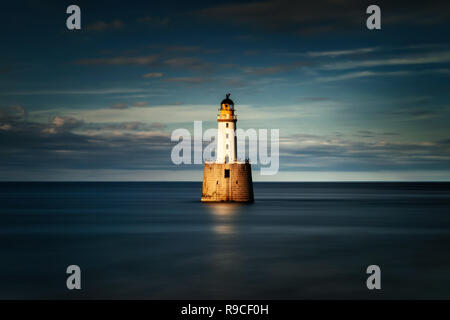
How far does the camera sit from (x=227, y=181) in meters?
47.9

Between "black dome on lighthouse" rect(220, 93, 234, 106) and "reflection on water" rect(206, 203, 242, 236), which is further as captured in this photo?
"black dome on lighthouse" rect(220, 93, 234, 106)

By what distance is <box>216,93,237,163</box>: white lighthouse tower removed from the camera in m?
47.1

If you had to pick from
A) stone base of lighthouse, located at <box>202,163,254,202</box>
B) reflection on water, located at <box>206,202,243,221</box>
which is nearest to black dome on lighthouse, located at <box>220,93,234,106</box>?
stone base of lighthouse, located at <box>202,163,254,202</box>

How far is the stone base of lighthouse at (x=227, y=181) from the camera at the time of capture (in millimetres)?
47062

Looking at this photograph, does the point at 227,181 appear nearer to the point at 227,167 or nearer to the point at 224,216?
the point at 227,167

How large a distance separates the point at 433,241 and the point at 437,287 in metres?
13.6

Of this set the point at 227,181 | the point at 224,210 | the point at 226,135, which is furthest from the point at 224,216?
the point at 226,135

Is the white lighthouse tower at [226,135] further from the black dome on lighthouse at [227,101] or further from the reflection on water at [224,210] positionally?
the reflection on water at [224,210]

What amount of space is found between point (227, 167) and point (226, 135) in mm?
2801

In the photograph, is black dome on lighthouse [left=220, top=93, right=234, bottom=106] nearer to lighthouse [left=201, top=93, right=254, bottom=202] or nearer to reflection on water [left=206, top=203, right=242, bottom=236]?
lighthouse [left=201, top=93, right=254, bottom=202]

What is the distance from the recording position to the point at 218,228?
38344 millimetres

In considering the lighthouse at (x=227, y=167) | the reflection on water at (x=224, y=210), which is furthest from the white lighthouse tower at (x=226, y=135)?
the reflection on water at (x=224, y=210)
